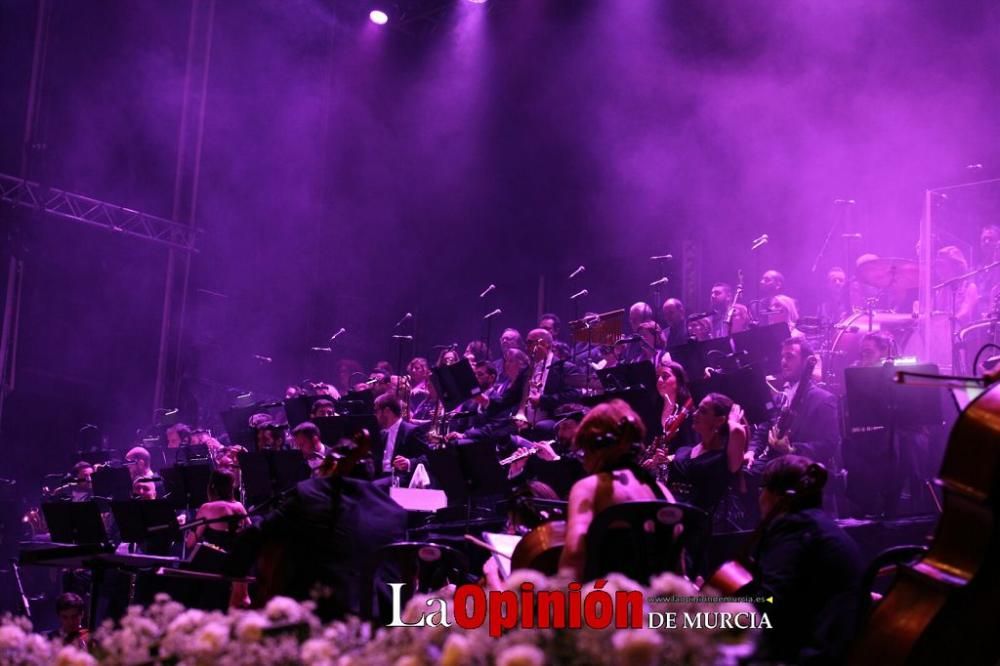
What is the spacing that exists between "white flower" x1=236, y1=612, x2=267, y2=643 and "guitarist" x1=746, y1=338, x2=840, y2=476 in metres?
5.35

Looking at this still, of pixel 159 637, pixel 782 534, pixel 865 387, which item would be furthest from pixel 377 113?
pixel 159 637

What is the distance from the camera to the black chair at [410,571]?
4.71 meters

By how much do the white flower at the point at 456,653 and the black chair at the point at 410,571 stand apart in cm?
258

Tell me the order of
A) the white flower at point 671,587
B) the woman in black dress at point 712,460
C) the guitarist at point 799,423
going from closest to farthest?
the white flower at point 671,587 → the woman in black dress at point 712,460 → the guitarist at point 799,423

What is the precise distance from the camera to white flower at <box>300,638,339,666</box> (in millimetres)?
2104

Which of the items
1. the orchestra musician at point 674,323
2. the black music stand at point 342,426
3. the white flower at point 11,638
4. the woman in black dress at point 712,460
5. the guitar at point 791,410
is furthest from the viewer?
the orchestra musician at point 674,323

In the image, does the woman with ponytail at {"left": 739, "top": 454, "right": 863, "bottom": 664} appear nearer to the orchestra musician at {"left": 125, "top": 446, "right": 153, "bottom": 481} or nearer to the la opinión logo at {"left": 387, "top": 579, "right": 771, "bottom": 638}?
the la opinión logo at {"left": 387, "top": 579, "right": 771, "bottom": 638}

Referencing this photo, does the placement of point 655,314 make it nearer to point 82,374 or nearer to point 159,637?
point 159,637

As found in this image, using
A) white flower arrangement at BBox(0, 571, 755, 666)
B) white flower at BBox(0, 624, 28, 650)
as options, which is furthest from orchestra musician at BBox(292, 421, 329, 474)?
white flower at BBox(0, 624, 28, 650)

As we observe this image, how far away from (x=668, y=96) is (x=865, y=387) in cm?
769

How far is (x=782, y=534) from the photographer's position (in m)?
4.12

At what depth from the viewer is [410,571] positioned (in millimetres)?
5004

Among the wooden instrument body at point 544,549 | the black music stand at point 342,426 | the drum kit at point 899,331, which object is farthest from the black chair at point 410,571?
the drum kit at point 899,331

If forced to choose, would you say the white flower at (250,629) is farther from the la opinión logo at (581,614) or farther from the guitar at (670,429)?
the guitar at (670,429)
